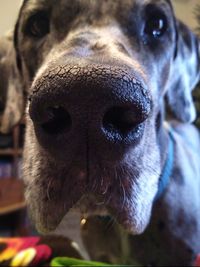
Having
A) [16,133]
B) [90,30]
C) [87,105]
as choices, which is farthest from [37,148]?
[16,133]

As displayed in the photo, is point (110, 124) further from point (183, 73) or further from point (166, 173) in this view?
point (183, 73)

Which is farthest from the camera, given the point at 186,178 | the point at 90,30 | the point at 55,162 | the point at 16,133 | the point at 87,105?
the point at 16,133

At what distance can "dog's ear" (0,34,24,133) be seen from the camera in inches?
58.1

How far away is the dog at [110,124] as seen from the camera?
2.15 ft

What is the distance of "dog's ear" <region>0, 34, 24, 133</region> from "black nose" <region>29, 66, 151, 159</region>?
82cm

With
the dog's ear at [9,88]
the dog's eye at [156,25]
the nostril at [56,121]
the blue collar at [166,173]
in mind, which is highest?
the dog's eye at [156,25]

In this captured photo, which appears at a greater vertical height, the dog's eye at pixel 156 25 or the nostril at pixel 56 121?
the dog's eye at pixel 156 25

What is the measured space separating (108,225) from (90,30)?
61cm

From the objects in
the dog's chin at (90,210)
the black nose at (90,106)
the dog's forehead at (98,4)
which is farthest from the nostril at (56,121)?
the dog's forehead at (98,4)

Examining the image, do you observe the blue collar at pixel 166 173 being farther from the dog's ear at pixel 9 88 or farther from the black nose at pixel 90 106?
the black nose at pixel 90 106

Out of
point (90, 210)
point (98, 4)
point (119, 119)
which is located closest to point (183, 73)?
point (98, 4)

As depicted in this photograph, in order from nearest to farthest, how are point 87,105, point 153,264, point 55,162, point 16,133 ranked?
point 87,105, point 55,162, point 153,264, point 16,133

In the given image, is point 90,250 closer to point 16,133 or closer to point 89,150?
point 89,150

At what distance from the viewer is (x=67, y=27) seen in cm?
111
